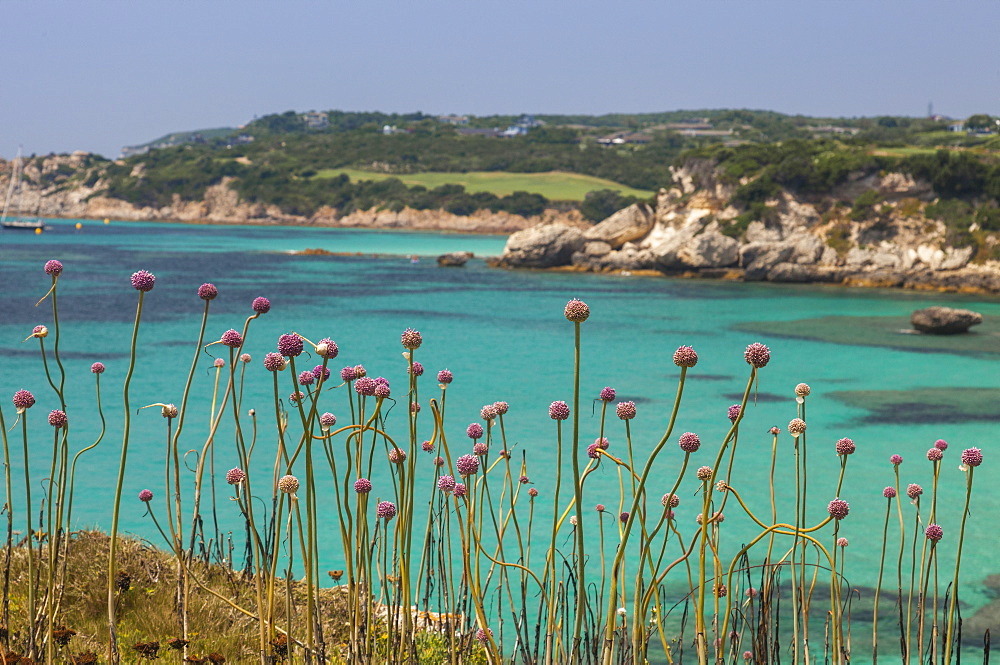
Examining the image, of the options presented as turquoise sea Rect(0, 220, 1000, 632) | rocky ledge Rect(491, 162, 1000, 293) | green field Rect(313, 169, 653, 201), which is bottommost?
turquoise sea Rect(0, 220, 1000, 632)

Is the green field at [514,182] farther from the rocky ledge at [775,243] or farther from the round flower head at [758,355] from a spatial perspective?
the round flower head at [758,355]

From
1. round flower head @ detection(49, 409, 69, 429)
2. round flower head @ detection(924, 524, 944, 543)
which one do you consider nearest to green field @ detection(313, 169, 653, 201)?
round flower head @ detection(924, 524, 944, 543)

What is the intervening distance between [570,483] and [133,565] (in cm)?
868

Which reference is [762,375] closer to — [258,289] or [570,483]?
[570,483]

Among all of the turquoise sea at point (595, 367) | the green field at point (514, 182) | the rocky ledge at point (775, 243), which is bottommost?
the turquoise sea at point (595, 367)

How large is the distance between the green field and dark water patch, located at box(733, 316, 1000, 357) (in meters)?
87.0

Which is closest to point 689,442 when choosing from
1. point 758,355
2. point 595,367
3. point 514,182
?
point 758,355

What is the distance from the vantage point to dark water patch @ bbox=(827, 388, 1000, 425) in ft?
58.2

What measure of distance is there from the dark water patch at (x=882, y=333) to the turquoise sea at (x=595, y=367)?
12 cm

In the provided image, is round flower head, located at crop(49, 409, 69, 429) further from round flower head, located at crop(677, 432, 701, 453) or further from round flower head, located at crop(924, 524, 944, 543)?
round flower head, located at crop(924, 524, 944, 543)

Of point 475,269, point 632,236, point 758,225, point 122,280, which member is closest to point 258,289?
point 122,280

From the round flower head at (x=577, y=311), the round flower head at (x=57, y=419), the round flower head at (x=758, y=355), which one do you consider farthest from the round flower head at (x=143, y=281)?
the round flower head at (x=758, y=355)

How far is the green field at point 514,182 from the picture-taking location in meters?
126

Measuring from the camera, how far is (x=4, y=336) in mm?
27875
